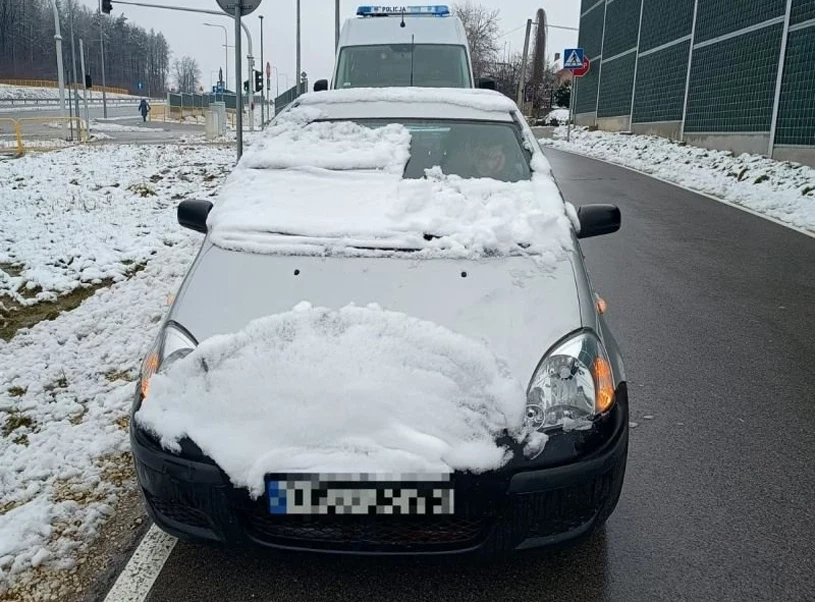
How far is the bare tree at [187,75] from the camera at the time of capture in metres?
139

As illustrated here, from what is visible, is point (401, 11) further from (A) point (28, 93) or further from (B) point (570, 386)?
(A) point (28, 93)

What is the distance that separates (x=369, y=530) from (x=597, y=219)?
6.75ft

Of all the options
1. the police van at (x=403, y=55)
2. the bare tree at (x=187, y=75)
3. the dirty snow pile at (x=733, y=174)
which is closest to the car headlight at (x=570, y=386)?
the police van at (x=403, y=55)

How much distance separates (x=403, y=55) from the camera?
9.88m

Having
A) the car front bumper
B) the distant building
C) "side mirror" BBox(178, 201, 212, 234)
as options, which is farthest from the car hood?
the distant building

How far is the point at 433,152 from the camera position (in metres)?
3.82

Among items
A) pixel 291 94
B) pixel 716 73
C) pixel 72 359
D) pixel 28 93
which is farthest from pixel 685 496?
pixel 28 93

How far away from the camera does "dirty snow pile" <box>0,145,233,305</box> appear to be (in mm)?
6969

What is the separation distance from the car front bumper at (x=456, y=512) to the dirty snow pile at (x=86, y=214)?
4.56 metres

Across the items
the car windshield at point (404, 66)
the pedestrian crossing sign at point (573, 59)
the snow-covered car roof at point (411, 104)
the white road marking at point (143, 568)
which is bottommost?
the white road marking at point (143, 568)

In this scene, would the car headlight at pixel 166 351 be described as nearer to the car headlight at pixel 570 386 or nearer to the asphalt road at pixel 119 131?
the car headlight at pixel 570 386

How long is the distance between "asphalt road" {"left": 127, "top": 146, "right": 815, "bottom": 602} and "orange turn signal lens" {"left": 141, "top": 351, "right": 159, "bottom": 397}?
0.66 metres

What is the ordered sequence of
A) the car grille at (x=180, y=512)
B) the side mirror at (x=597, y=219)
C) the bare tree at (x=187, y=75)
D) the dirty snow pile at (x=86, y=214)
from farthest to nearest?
the bare tree at (x=187, y=75)
the dirty snow pile at (x=86, y=214)
the side mirror at (x=597, y=219)
the car grille at (x=180, y=512)

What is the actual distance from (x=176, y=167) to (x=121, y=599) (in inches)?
519
